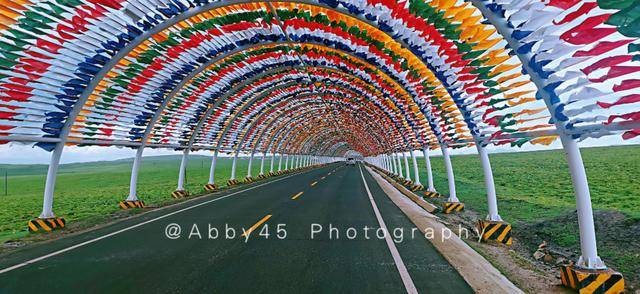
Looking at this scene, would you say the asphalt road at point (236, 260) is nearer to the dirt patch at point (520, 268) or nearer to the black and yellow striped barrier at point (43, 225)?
the dirt patch at point (520, 268)

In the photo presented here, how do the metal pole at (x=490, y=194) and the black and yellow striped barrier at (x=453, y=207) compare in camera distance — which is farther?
the black and yellow striped barrier at (x=453, y=207)

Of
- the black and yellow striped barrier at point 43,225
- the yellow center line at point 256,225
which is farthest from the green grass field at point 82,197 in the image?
the yellow center line at point 256,225

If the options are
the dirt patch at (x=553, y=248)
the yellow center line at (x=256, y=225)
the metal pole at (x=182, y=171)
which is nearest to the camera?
the dirt patch at (x=553, y=248)

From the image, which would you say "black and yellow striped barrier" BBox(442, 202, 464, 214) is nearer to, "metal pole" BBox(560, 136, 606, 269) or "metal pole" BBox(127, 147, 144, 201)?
"metal pole" BBox(560, 136, 606, 269)

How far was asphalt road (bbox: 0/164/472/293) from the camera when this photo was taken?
4828 mm

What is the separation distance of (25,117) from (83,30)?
3296mm

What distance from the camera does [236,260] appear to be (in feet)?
19.7

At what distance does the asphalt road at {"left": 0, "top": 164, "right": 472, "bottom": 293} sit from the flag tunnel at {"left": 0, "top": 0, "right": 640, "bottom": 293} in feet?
7.43

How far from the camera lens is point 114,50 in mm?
9789

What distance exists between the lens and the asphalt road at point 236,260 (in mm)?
4828

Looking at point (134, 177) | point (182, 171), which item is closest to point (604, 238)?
point (134, 177)

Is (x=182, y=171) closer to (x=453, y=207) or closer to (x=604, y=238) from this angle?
(x=453, y=207)

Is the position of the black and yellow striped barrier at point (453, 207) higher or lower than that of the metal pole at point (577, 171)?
lower

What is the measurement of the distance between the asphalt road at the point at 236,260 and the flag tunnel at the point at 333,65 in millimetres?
2264
